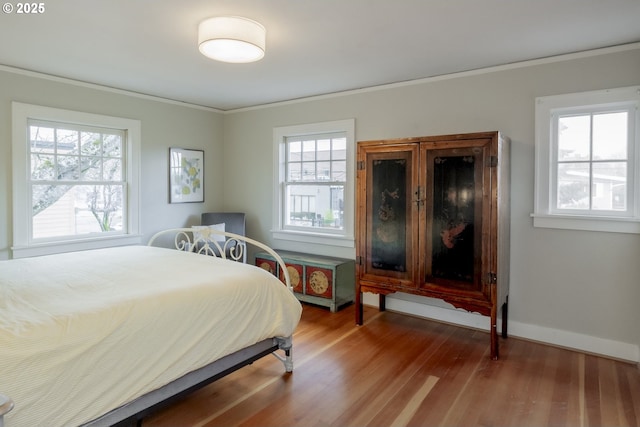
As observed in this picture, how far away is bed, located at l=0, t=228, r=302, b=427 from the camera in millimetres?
1453

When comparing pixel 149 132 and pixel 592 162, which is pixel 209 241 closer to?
pixel 149 132

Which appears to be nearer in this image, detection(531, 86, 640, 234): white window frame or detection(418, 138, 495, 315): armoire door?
detection(531, 86, 640, 234): white window frame

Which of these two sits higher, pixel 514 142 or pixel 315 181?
pixel 514 142

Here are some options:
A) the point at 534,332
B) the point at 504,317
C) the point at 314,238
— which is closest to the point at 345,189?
the point at 314,238

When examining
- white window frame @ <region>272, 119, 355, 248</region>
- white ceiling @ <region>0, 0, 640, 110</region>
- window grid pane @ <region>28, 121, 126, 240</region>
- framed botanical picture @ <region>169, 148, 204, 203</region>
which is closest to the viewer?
white ceiling @ <region>0, 0, 640, 110</region>

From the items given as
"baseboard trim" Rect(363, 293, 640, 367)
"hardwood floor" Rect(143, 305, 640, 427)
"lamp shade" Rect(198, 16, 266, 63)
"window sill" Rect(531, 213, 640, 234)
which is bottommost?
"hardwood floor" Rect(143, 305, 640, 427)

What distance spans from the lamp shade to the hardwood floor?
2115 millimetres

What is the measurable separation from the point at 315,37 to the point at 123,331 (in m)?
2.17

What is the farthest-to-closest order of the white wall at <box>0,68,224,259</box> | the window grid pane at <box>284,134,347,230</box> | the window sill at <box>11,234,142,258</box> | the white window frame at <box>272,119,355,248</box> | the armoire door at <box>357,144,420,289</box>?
the window grid pane at <box>284,134,347,230</box> < the white window frame at <box>272,119,355,248</box> < the window sill at <box>11,234,142,258</box> < the white wall at <box>0,68,224,259</box> < the armoire door at <box>357,144,420,289</box>

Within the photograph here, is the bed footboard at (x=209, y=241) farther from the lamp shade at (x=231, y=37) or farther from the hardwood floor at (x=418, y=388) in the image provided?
the lamp shade at (x=231, y=37)

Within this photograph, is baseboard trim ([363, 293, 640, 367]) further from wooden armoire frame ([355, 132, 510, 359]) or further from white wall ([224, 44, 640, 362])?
wooden armoire frame ([355, 132, 510, 359])

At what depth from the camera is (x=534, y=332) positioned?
10.7 feet

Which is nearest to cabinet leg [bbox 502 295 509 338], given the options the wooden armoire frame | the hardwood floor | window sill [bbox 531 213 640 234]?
the wooden armoire frame

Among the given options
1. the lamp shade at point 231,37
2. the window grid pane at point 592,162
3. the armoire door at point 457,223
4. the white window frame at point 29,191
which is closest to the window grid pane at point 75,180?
the white window frame at point 29,191
